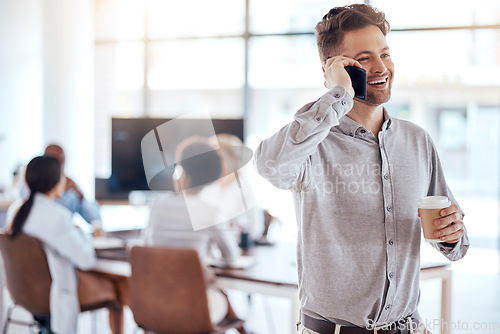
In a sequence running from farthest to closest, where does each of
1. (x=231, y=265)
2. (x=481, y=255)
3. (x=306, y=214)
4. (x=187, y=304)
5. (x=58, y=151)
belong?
(x=481, y=255), (x=58, y=151), (x=231, y=265), (x=187, y=304), (x=306, y=214)

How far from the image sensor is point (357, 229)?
1.28 metres

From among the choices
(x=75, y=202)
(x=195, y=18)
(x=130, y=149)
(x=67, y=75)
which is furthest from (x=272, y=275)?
(x=195, y=18)

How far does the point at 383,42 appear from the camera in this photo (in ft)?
4.34

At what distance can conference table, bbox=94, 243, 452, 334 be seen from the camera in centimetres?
230

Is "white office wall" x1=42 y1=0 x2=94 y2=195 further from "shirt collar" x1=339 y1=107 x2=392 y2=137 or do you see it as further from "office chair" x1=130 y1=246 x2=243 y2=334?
"shirt collar" x1=339 y1=107 x2=392 y2=137

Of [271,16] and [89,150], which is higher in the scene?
[271,16]

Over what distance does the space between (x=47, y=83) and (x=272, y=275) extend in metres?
4.24

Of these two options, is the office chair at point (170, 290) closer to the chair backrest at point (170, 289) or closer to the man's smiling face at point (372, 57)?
the chair backrest at point (170, 289)

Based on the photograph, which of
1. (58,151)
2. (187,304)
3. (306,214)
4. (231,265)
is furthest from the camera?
(58,151)

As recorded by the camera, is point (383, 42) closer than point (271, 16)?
Yes

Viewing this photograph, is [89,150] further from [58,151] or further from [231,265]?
[231,265]

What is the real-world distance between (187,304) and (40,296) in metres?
0.91

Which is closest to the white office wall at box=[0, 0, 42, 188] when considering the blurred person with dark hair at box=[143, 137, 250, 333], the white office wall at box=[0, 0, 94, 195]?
the white office wall at box=[0, 0, 94, 195]

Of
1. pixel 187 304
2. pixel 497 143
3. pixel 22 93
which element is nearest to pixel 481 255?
pixel 497 143
